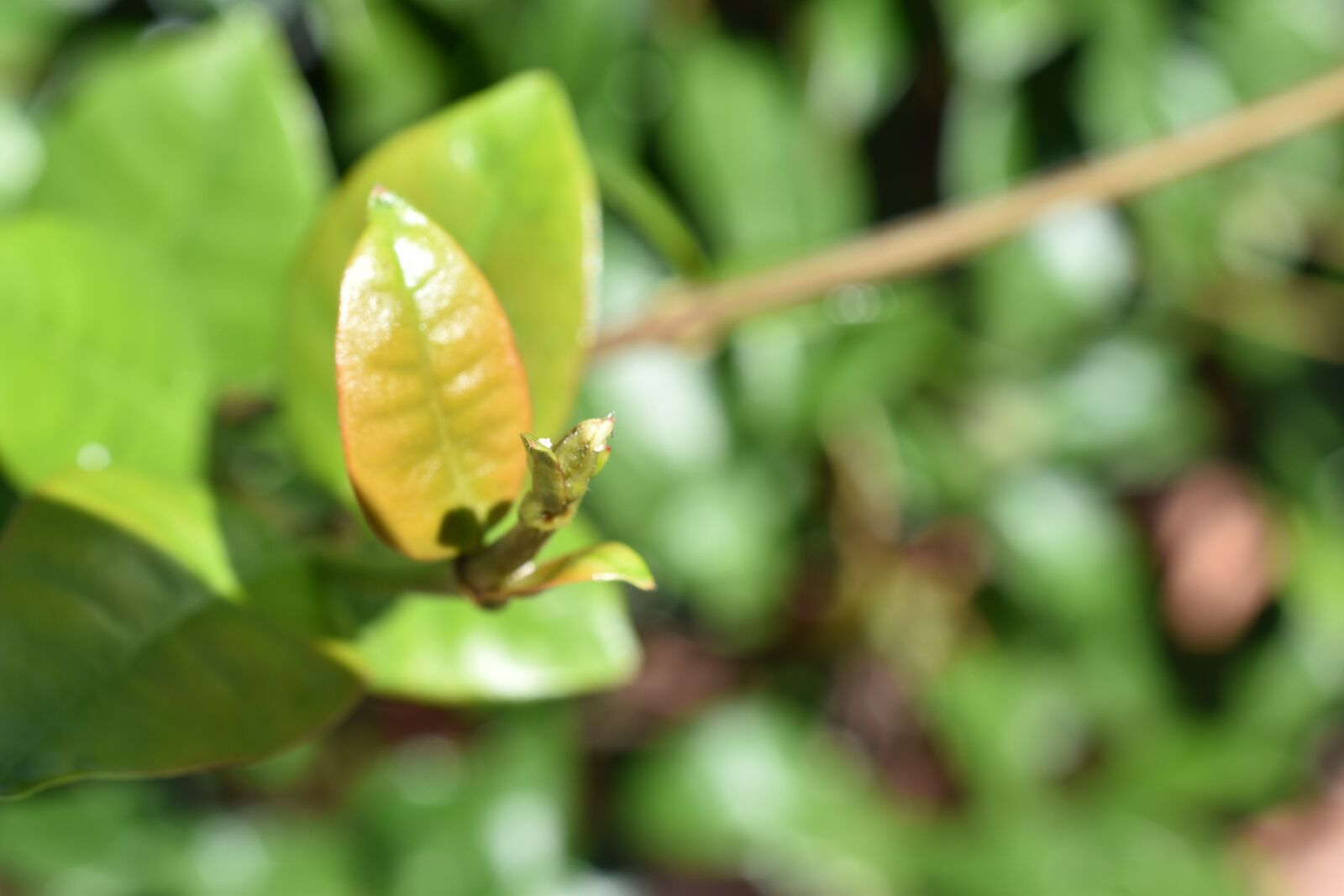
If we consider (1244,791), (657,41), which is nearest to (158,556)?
(657,41)

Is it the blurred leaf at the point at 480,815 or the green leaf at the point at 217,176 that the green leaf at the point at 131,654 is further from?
the blurred leaf at the point at 480,815

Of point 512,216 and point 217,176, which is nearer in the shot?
point 512,216

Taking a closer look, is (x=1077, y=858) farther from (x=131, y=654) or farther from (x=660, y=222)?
(x=131, y=654)

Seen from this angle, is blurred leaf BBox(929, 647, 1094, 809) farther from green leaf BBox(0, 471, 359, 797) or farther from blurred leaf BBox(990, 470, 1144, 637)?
green leaf BBox(0, 471, 359, 797)

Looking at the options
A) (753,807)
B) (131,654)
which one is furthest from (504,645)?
(753,807)

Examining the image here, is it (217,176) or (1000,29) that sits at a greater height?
(1000,29)

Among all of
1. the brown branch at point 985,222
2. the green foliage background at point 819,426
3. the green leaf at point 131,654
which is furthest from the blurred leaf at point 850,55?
the green leaf at point 131,654

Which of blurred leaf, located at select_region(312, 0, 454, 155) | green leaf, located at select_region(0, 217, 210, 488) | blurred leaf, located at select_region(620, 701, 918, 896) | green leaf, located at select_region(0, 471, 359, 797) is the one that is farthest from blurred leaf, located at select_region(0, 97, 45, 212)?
blurred leaf, located at select_region(620, 701, 918, 896)

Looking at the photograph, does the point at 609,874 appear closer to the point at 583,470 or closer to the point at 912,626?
the point at 912,626

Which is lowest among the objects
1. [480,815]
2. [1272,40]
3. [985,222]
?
[480,815]
